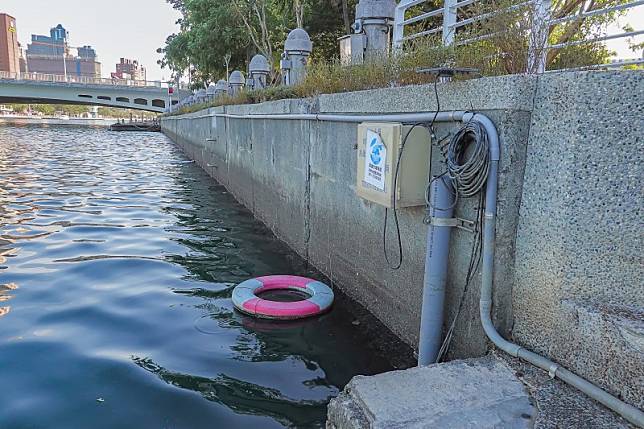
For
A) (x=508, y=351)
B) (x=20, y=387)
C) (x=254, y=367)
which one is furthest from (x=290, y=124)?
(x=508, y=351)

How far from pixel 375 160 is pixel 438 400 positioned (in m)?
2.04

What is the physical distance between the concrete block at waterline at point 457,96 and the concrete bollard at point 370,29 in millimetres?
1360

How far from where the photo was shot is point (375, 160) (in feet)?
13.1

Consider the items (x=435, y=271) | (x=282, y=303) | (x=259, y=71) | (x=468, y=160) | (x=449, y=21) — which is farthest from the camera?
(x=259, y=71)

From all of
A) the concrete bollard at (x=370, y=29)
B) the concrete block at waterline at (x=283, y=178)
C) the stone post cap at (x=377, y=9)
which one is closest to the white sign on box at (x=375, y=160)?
the concrete bollard at (x=370, y=29)

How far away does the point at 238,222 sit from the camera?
9938mm

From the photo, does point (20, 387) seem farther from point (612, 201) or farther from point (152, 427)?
point (612, 201)

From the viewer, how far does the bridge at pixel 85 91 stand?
66.9 m

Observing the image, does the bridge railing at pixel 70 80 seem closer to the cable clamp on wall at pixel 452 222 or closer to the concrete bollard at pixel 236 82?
the concrete bollard at pixel 236 82

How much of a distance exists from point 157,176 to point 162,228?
333 inches

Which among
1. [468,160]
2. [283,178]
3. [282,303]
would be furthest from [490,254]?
[283,178]

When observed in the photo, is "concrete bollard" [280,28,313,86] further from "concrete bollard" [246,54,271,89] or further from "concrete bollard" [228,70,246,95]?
"concrete bollard" [228,70,246,95]

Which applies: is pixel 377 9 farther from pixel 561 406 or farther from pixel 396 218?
pixel 561 406

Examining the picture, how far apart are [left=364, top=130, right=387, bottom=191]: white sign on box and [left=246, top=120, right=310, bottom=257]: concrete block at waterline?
2.56 metres
